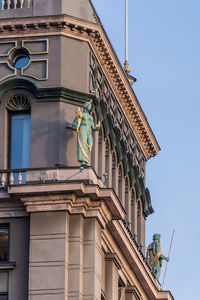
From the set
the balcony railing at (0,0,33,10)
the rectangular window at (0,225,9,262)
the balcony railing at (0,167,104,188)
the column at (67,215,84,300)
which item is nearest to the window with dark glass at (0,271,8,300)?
the rectangular window at (0,225,9,262)

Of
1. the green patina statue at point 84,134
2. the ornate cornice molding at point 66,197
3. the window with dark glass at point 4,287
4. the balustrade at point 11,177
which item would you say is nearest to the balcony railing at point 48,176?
the balustrade at point 11,177

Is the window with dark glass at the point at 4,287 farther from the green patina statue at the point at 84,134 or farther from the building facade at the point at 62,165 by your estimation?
the green patina statue at the point at 84,134

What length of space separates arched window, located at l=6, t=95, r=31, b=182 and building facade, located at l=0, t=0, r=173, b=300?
0.05 m

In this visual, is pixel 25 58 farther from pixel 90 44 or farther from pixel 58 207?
pixel 58 207

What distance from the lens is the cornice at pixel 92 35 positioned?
80.1 meters

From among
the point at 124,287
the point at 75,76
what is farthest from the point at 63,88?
the point at 124,287

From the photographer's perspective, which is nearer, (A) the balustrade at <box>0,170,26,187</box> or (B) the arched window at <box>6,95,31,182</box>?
(A) the balustrade at <box>0,170,26,187</box>

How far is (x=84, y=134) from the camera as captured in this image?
7688 cm

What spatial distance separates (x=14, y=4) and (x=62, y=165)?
31.9ft

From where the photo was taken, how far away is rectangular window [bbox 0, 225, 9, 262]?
76.0 meters

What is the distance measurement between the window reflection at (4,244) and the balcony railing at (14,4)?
12.2m

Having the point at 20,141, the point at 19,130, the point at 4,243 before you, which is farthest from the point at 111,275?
the point at 19,130

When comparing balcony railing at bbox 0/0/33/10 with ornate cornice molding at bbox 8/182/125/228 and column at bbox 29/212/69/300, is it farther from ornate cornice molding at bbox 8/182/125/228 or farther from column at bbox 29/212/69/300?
column at bbox 29/212/69/300

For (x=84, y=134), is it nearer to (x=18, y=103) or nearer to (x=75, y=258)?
(x=18, y=103)
